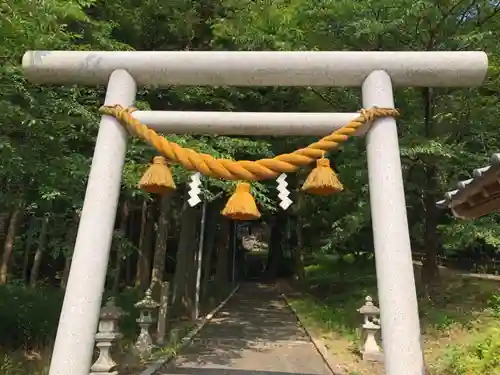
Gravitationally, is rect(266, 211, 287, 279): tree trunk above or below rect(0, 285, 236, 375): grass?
above

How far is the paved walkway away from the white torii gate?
4042mm

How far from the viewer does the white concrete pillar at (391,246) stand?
323 cm

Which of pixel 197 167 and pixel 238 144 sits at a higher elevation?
pixel 238 144

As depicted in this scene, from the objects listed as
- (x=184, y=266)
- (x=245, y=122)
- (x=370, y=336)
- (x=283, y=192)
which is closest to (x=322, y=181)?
(x=283, y=192)

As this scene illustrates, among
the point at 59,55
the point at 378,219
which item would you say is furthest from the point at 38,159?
the point at 378,219

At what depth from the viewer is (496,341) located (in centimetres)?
801

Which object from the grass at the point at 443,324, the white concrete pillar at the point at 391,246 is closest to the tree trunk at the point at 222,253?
the grass at the point at 443,324

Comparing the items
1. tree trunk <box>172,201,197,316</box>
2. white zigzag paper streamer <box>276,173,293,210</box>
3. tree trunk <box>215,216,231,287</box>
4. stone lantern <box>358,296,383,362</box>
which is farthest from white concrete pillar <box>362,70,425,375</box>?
tree trunk <box>215,216,231,287</box>

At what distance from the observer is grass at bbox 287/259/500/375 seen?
825 cm

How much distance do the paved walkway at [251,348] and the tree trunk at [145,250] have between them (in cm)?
305

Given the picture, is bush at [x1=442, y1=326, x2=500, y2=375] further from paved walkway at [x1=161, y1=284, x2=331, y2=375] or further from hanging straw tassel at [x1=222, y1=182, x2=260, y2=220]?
hanging straw tassel at [x1=222, y1=182, x2=260, y2=220]

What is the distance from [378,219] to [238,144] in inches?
247

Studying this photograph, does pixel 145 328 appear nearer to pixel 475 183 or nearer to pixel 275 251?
pixel 475 183

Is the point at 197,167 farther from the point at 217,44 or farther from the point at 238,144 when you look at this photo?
the point at 217,44
